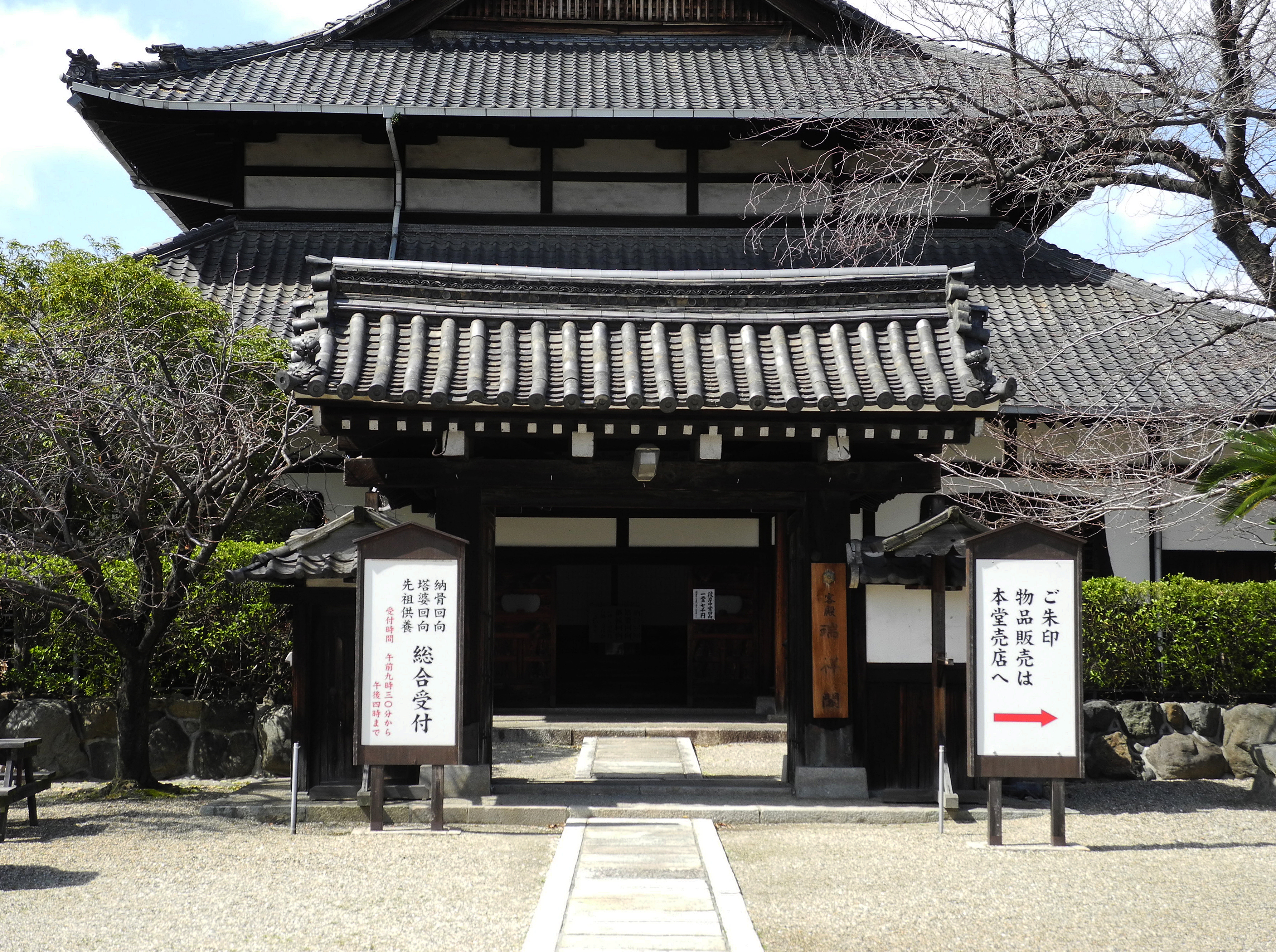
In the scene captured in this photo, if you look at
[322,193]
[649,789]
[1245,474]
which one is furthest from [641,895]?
[322,193]

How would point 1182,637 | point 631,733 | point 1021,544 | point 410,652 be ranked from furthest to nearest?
1. point 631,733
2. point 1182,637
3. point 410,652
4. point 1021,544

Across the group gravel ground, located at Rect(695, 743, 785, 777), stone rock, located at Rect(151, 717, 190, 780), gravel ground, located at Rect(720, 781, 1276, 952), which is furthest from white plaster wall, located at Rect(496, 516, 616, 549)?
gravel ground, located at Rect(720, 781, 1276, 952)

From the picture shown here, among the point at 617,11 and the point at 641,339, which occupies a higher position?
the point at 617,11

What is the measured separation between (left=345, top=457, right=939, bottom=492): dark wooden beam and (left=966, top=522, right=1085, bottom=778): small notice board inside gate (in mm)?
1195

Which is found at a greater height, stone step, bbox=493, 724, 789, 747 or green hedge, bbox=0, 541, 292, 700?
green hedge, bbox=0, 541, 292, 700

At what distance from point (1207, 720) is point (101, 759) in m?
10.7

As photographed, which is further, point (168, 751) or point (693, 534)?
point (693, 534)

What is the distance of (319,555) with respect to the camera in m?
8.62

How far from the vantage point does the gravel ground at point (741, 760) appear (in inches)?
419

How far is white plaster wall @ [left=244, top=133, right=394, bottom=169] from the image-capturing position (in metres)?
15.4

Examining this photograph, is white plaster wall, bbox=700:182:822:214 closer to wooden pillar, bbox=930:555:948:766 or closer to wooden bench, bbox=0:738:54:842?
wooden pillar, bbox=930:555:948:766

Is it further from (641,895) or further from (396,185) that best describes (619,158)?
(641,895)

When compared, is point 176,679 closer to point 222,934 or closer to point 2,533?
point 2,533

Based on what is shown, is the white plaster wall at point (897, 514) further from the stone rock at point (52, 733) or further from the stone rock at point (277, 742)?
the stone rock at point (52, 733)
